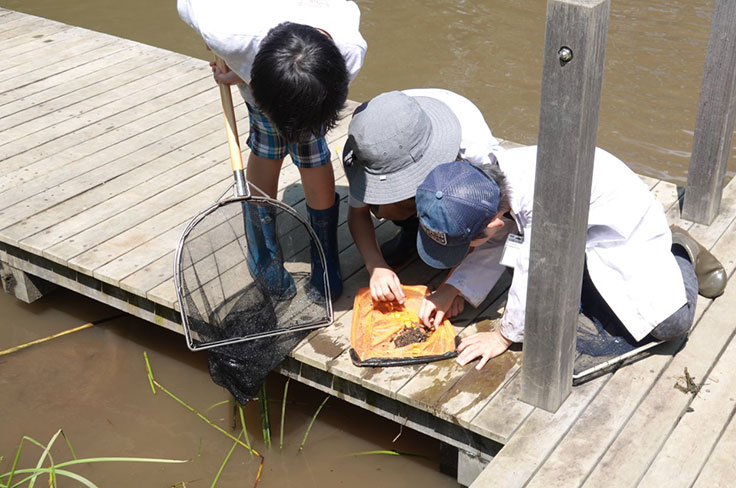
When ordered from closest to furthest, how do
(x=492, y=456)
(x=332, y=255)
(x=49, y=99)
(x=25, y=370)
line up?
(x=492, y=456), (x=332, y=255), (x=25, y=370), (x=49, y=99)

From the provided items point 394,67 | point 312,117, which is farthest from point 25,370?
point 394,67

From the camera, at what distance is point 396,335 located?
10.5 feet

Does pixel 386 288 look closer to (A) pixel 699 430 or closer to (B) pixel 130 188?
(A) pixel 699 430

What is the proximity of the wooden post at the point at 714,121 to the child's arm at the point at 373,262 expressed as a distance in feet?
4.75

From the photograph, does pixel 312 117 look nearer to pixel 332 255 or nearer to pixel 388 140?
pixel 388 140

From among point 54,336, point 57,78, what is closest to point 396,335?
point 54,336

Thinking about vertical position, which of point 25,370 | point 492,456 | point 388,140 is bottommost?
point 25,370

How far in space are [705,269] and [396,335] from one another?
4.05 ft

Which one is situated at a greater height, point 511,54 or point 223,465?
point 511,54

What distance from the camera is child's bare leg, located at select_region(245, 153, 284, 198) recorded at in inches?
135

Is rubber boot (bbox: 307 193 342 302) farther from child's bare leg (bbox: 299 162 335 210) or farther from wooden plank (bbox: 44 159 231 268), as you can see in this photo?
wooden plank (bbox: 44 159 231 268)

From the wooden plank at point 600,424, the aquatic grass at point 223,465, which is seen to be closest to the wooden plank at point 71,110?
the aquatic grass at point 223,465

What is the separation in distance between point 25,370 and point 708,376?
281cm

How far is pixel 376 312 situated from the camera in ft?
10.8
